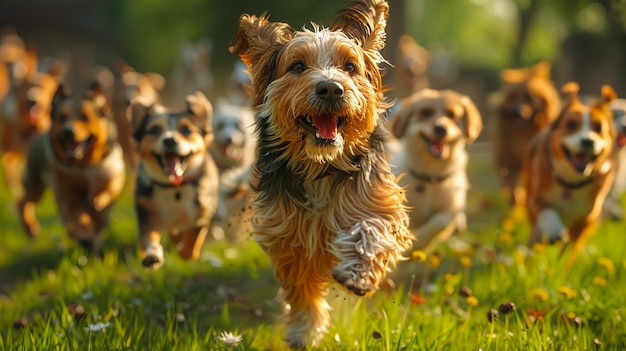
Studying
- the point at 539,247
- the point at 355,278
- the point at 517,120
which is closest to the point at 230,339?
the point at 355,278

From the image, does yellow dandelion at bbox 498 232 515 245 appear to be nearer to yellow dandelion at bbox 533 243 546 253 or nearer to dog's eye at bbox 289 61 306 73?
yellow dandelion at bbox 533 243 546 253

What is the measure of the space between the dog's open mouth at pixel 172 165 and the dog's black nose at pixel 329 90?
1.86 meters

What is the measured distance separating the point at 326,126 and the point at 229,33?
1522 cm

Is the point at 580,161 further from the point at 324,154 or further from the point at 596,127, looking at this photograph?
the point at 324,154

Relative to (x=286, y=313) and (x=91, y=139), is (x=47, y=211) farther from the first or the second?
(x=286, y=313)

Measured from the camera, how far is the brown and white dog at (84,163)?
5.91m

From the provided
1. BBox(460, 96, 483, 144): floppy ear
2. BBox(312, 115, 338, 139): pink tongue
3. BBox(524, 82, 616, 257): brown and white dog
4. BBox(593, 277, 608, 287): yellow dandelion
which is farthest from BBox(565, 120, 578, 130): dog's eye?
BBox(312, 115, 338, 139): pink tongue

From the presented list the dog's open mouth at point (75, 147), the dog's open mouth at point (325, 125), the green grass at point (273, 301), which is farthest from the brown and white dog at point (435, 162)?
the dog's open mouth at point (75, 147)

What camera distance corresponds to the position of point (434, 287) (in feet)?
16.7

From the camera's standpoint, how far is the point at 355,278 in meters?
3.45

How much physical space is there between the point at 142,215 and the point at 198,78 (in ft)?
20.9

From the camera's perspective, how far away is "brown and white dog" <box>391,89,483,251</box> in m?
5.65

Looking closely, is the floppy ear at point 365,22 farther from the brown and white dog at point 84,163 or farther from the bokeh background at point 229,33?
the bokeh background at point 229,33

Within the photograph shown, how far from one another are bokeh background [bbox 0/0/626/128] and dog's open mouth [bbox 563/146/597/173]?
9710 mm
